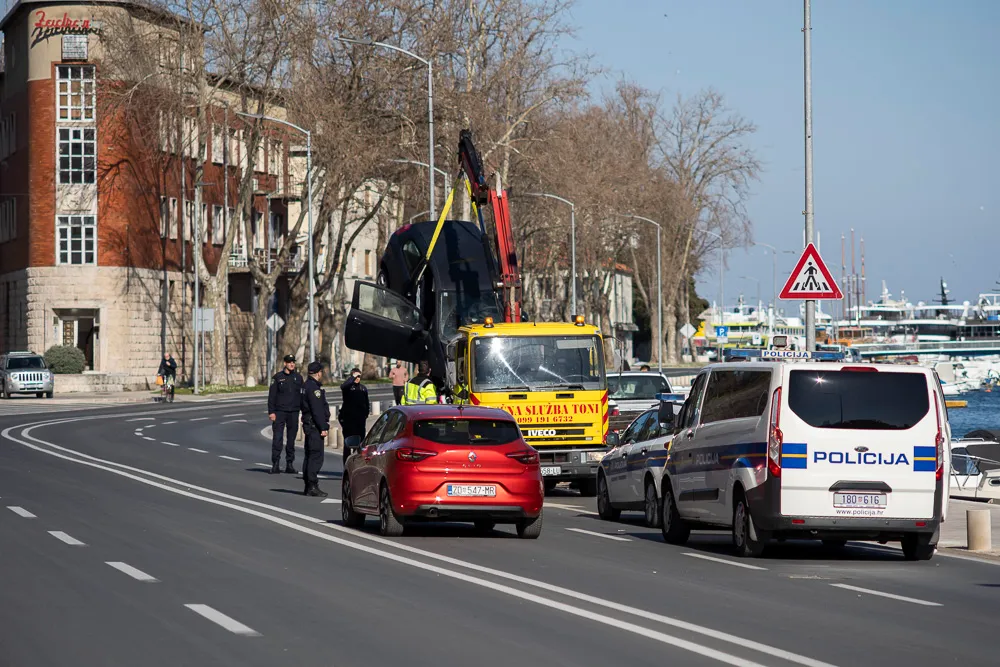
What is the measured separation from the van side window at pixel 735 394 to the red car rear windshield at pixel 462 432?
2219 mm

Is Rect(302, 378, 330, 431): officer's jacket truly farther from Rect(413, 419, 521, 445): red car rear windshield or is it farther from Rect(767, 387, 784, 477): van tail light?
Rect(767, 387, 784, 477): van tail light

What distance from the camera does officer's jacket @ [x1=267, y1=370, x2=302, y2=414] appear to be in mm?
27328

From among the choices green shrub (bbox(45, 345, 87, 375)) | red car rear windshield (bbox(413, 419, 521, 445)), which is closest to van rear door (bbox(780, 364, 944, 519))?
red car rear windshield (bbox(413, 419, 521, 445))

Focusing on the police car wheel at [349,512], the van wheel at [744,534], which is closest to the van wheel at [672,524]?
the van wheel at [744,534]

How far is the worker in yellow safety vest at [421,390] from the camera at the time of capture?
83.5 ft

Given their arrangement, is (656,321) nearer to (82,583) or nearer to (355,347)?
(355,347)

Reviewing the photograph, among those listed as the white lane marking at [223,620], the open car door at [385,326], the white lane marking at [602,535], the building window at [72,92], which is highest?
the building window at [72,92]

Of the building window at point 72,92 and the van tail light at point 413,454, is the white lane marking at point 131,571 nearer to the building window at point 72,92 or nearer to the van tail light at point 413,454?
the van tail light at point 413,454

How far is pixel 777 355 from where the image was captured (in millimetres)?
A: 18797

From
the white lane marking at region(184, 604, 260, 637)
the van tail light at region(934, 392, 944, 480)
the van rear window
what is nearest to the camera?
the white lane marking at region(184, 604, 260, 637)

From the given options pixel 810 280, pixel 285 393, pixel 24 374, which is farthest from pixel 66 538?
pixel 24 374

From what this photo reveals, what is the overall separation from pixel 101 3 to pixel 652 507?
57540 millimetres

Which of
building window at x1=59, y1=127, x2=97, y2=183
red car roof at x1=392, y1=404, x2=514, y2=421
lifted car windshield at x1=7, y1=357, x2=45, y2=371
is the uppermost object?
building window at x1=59, y1=127, x2=97, y2=183

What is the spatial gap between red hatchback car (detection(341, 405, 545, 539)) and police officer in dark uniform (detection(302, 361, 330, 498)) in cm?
570
